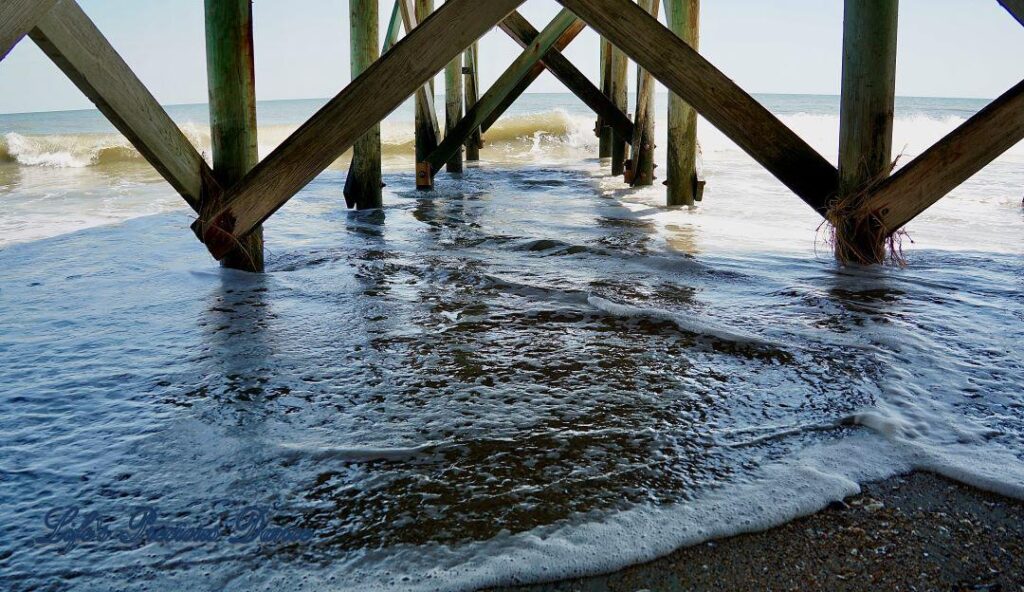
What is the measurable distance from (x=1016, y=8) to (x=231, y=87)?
3.18 meters

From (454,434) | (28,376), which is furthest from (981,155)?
(28,376)

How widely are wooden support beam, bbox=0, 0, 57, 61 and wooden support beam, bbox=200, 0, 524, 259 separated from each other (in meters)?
1.01

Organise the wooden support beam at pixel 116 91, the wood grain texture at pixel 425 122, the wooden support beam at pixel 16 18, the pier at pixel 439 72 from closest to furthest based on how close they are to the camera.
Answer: the wooden support beam at pixel 16 18
the wooden support beam at pixel 116 91
the pier at pixel 439 72
the wood grain texture at pixel 425 122

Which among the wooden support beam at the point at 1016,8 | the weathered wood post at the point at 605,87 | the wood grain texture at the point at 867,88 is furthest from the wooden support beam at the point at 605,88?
the wooden support beam at the point at 1016,8

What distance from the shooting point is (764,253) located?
4676mm

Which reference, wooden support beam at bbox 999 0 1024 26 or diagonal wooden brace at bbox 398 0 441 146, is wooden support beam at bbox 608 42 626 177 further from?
wooden support beam at bbox 999 0 1024 26

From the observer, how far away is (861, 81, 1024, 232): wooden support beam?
3316 mm

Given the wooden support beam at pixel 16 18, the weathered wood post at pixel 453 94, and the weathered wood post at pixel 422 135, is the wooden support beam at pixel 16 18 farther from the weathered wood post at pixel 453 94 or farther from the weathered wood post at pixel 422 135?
the weathered wood post at pixel 453 94

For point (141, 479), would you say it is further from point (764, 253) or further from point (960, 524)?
point (764, 253)

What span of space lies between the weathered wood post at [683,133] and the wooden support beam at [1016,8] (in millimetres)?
2347

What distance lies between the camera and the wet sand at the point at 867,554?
151 centimetres

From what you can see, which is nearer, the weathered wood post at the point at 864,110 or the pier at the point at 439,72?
the pier at the point at 439,72

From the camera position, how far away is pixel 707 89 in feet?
11.2

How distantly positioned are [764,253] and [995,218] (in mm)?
2550
